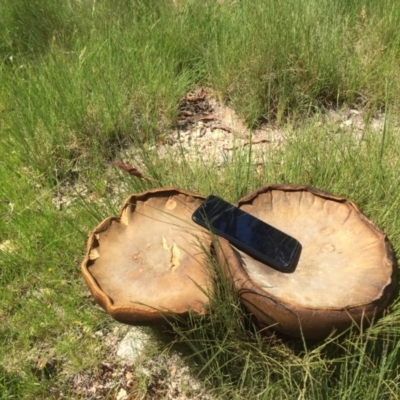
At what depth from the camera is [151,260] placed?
154cm

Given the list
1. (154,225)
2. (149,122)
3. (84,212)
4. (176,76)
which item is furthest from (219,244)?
(176,76)

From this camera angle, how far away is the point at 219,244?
4.84ft

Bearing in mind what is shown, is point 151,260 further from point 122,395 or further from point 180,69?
point 180,69

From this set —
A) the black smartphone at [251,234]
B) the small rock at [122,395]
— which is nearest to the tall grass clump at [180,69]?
the black smartphone at [251,234]

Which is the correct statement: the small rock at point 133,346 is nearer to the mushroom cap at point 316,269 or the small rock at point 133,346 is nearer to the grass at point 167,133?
the grass at point 167,133

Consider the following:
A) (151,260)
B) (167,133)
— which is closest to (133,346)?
(151,260)

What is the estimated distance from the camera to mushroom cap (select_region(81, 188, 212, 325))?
1425mm

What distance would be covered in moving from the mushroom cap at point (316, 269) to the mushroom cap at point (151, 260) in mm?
126

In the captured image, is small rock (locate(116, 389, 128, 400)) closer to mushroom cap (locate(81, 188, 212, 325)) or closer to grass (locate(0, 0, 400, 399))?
grass (locate(0, 0, 400, 399))

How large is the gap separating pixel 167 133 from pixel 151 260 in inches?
47.2

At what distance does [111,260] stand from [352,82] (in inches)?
71.4

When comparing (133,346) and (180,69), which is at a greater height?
(180,69)

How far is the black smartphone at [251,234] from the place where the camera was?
1.49 metres

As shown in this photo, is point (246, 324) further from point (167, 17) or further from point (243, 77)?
point (167, 17)
